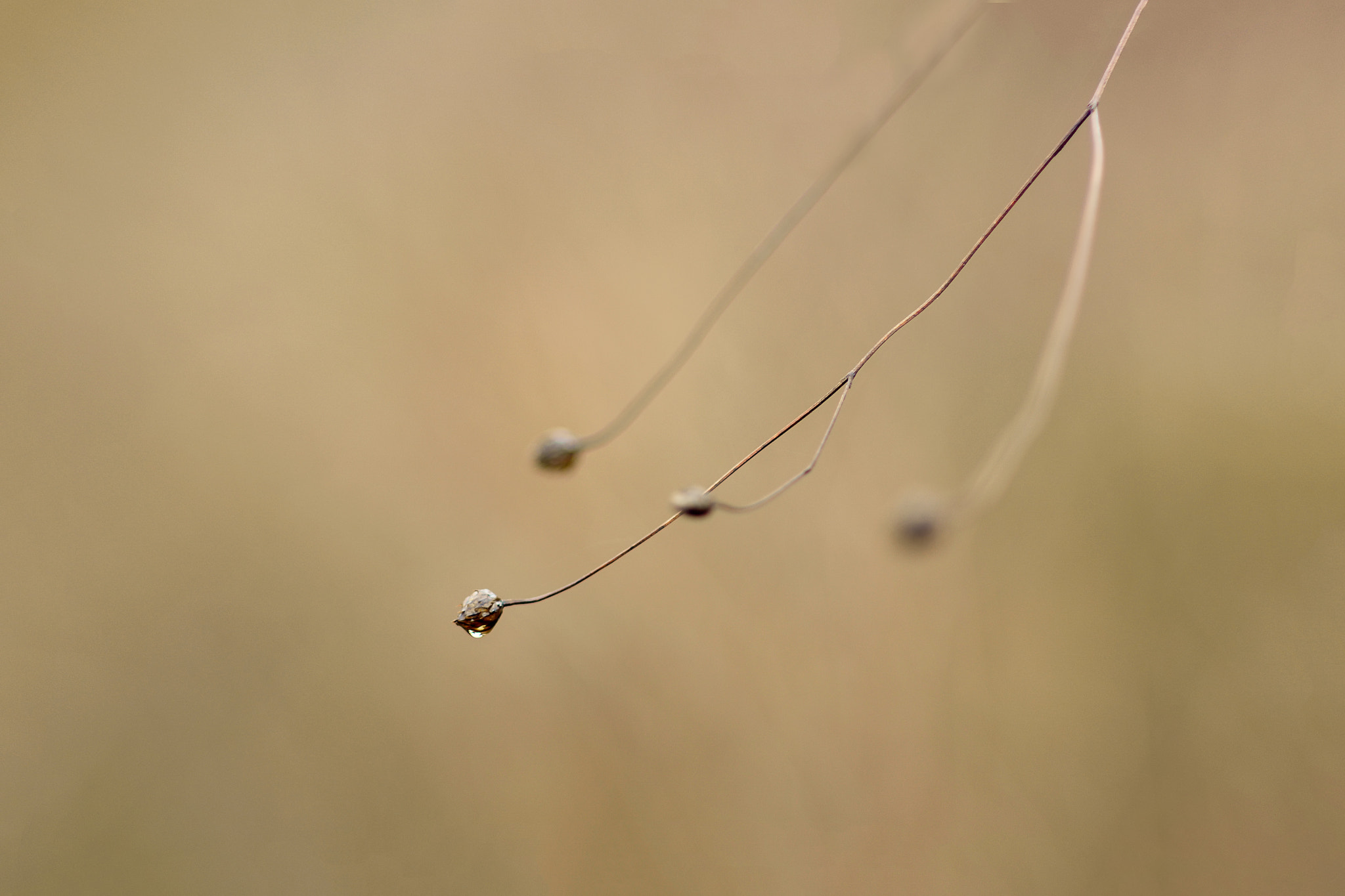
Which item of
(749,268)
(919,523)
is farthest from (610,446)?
(919,523)

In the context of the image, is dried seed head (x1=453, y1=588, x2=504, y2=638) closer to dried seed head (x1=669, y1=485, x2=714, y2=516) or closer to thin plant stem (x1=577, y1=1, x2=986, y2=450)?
dried seed head (x1=669, y1=485, x2=714, y2=516)

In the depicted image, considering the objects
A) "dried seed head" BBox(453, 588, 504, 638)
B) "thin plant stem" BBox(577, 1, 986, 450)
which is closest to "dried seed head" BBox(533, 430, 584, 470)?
"dried seed head" BBox(453, 588, 504, 638)

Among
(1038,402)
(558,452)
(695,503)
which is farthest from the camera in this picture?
(1038,402)

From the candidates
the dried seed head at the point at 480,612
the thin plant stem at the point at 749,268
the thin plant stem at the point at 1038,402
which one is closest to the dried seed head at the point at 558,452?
the dried seed head at the point at 480,612

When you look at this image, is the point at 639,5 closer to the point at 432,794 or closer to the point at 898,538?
the point at 898,538

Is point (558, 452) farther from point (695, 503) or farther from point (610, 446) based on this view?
point (610, 446)

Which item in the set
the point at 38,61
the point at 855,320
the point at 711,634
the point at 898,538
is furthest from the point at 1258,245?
the point at 38,61

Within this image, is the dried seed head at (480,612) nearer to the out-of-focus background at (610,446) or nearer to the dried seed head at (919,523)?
the dried seed head at (919,523)
